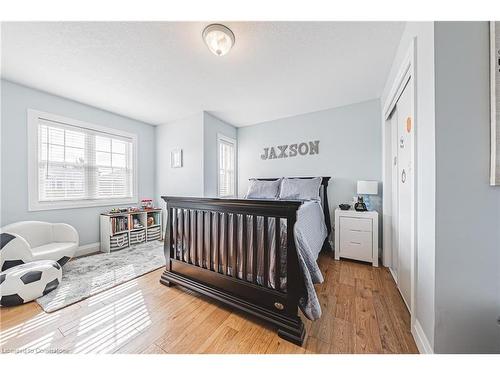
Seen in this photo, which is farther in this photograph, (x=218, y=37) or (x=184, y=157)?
(x=184, y=157)

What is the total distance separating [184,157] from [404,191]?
3251mm

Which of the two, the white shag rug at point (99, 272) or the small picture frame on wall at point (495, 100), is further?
the white shag rug at point (99, 272)

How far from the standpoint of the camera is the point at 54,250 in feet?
6.96

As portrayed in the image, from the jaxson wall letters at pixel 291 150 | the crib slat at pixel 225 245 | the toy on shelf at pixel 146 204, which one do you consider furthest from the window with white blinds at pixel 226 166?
the crib slat at pixel 225 245

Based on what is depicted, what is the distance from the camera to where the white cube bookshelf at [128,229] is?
9.66 ft

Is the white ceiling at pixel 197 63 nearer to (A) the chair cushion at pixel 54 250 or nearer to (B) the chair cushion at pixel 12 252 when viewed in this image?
(B) the chair cushion at pixel 12 252

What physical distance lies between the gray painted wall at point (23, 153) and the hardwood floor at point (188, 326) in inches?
55.6

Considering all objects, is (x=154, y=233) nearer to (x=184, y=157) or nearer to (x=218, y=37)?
(x=184, y=157)

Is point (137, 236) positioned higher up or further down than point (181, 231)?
further down

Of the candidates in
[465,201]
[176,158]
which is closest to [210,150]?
[176,158]

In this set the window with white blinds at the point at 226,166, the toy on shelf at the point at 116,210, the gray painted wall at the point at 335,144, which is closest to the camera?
the gray painted wall at the point at 335,144

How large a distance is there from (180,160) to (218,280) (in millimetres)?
2540

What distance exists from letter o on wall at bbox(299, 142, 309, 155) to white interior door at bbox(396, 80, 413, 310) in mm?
1452
